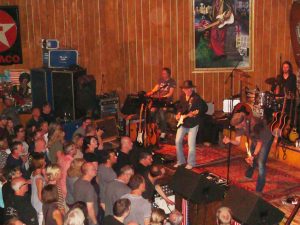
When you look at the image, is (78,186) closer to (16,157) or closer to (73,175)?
(73,175)

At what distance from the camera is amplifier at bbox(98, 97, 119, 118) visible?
12.5 m

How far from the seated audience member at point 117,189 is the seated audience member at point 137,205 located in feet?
0.77

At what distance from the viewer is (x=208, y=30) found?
13.5 metres

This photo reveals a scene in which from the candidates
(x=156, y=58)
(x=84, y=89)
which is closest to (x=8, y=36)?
(x=84, y=89)

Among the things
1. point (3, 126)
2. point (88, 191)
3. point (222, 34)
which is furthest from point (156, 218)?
point (222, 34)

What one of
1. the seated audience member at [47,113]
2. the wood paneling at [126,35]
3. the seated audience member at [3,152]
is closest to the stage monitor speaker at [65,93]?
the seated audience member at [47,113]

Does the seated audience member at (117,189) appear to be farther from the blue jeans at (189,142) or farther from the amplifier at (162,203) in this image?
the blue jeans at (189,142)

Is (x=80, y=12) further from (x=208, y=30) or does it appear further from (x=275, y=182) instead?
(x=275, y=182)

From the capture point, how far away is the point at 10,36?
12.8m

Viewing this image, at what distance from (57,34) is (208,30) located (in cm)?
372

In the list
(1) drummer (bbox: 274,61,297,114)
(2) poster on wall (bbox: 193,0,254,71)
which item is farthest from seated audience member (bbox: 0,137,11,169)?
(2) poster on wall (bbox: 193,0,254,71)

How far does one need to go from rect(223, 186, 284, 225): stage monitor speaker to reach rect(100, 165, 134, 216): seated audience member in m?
1.37

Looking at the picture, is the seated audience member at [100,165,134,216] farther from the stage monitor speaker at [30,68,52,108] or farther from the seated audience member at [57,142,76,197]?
the stage monitor speaker at [30,68,52,108]

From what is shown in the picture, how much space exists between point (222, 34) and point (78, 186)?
26.6 ft
